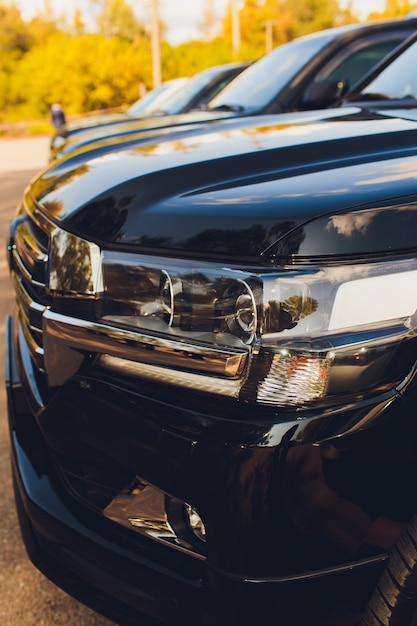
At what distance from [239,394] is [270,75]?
5257mm

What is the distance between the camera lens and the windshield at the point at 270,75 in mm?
5859

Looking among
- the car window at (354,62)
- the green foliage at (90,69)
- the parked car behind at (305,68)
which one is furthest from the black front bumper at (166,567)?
the green foliage at (90,69)

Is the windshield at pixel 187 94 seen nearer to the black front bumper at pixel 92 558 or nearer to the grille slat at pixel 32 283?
the grille slat at pixel 32 283

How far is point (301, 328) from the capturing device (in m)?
1.27

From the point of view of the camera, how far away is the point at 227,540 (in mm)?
1268

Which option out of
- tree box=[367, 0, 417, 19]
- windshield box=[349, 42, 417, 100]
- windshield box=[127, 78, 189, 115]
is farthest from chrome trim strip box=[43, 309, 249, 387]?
tree box=[367, 0, 417, 19]

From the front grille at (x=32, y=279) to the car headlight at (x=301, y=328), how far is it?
1.74 ft

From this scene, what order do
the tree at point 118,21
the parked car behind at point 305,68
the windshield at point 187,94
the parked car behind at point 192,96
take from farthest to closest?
the tree at point 118,21, the windshield at point 187,94, the parked car behind at point 192,96, the parked car behind at point 305,68

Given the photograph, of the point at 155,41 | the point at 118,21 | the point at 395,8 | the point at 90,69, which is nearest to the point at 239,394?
the point at 155,41

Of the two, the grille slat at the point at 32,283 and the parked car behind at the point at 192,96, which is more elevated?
the grille slat at the point at 32,283

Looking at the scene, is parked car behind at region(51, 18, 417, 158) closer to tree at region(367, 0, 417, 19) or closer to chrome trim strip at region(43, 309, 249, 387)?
chrome trim strip at region(43, 309, 249, 387)

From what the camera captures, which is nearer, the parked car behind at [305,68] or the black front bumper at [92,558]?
the black front bumper at [92,558]

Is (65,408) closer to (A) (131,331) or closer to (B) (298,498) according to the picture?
(A) (131,331)

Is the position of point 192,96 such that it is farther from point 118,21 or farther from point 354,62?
point 118,21
